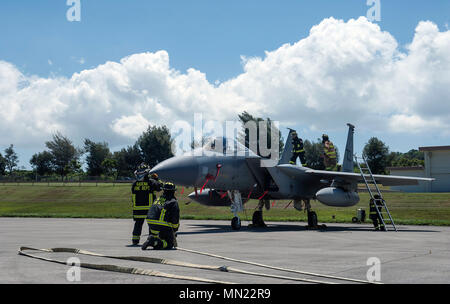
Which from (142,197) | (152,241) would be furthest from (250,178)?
(152,241)

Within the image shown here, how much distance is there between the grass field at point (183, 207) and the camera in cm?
2986

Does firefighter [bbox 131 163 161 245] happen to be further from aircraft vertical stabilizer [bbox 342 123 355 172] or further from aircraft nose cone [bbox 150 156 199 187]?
aircraft vertical stabilizer [bbox 342 123 355 172]

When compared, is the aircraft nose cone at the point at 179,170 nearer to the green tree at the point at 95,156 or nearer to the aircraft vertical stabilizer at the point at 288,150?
the aircraft vertical stabilizer at the point at 288,150

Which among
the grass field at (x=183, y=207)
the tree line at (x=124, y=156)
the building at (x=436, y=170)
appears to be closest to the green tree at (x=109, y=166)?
the tree line at (x=124, y=156)

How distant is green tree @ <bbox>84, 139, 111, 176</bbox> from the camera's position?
10150cm

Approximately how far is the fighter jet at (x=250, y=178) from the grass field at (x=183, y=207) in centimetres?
338

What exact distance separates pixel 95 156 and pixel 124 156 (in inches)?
913

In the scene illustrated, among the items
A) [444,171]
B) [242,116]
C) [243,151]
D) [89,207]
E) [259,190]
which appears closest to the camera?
[243,151]

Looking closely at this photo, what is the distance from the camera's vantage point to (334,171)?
68.8 ft

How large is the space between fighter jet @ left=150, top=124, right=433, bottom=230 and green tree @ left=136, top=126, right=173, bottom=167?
54.8m

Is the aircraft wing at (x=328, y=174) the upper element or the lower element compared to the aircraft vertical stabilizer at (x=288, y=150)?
lower

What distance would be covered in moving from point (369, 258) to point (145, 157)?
232 feet
